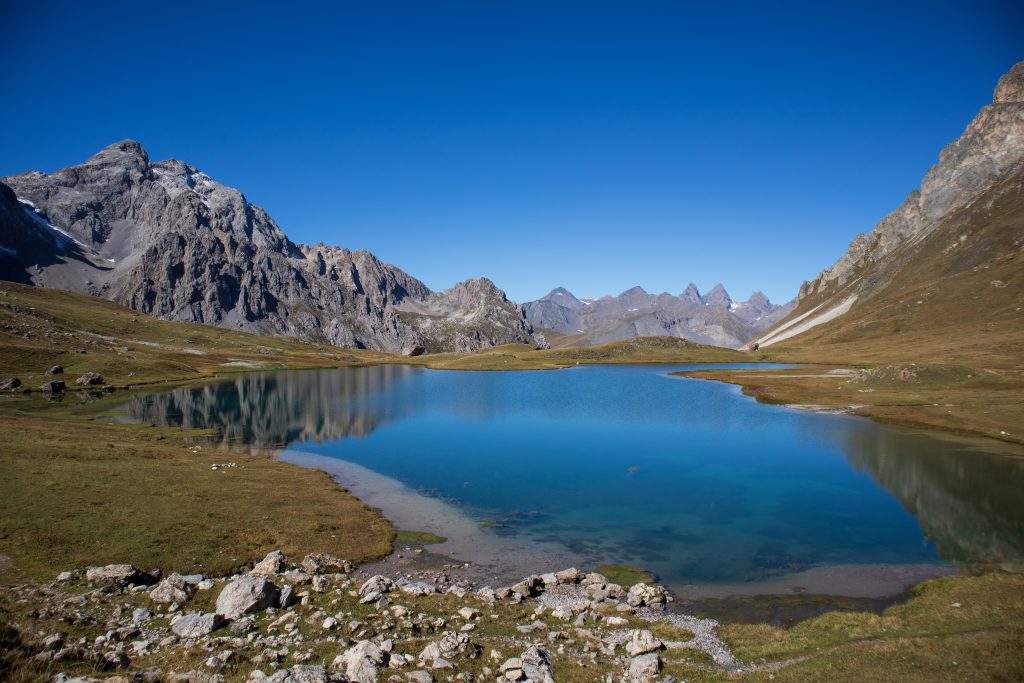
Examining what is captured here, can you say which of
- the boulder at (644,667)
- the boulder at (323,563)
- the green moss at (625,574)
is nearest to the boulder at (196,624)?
the boulder at (323,563)

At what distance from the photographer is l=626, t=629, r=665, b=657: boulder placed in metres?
21.3

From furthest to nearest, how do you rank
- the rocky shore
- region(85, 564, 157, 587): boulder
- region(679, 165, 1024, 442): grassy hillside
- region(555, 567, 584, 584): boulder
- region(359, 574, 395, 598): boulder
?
region(679, 165, 1024, 442): grassy hillside, region(555, 567, 584, 584): boulder, region(359, 574, 395, 598): boulder, region(85, 564, 157, 587): boulder, the rocky shore

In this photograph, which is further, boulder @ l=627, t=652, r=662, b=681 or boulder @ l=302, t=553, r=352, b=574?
boulder @ l=302, t=553, r=352, b=574

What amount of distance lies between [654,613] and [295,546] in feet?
75.6

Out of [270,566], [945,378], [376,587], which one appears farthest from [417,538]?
[945,378]

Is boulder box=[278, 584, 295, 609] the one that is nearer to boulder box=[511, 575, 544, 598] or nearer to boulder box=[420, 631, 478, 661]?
boulder box=[420, 631, 478, 661]

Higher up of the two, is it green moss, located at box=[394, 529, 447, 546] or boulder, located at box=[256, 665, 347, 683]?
boulder, located at box=[256, 665, 347, 683]

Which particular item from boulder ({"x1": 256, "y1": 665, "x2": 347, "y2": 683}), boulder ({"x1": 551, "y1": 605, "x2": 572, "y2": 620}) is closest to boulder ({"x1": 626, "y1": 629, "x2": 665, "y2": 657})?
boulder ({"x1": 551, "y1": 605, "x2": 572, "y2": 620})

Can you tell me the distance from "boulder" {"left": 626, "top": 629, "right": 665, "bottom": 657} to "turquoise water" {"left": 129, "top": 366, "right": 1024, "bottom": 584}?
12.2 metres

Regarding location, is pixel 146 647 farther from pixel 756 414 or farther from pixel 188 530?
pixel 756 414

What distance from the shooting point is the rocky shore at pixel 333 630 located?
678 inches

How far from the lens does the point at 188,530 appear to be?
3381 centimetres

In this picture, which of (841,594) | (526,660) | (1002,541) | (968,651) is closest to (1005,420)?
(1002,541)

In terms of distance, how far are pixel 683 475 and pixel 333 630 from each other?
4635 cm
